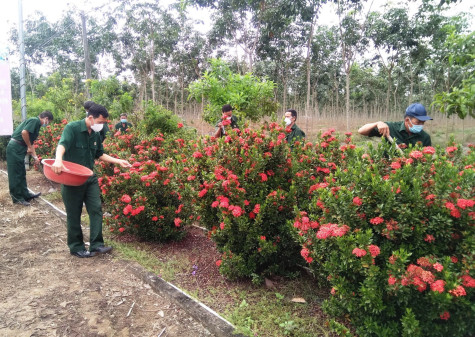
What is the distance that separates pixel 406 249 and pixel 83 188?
10.8 ft

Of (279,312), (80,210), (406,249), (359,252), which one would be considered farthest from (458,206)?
(80,210)

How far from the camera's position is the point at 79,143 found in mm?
3715

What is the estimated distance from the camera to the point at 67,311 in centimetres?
270

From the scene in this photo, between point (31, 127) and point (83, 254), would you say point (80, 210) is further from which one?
point (31, 127)

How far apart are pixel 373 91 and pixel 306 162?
24338 mm

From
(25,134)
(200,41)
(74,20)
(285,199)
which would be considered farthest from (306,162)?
(74,20)

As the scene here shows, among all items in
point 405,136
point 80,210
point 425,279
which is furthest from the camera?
point 80,210

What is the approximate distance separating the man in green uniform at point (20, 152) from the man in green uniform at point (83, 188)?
275 cm

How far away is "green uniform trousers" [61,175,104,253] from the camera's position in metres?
3.66

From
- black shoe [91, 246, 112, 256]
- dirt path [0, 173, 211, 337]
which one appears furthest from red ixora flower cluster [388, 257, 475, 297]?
black shoe [91, 246, 112, 256]

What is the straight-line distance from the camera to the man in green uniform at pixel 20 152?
5867mm

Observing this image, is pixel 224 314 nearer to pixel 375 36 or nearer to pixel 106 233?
pixel 106 233

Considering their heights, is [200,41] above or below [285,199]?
above

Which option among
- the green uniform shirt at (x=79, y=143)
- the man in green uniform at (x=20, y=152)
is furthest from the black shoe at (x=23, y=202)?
the green uniform shirt at (x=79, y=143)
